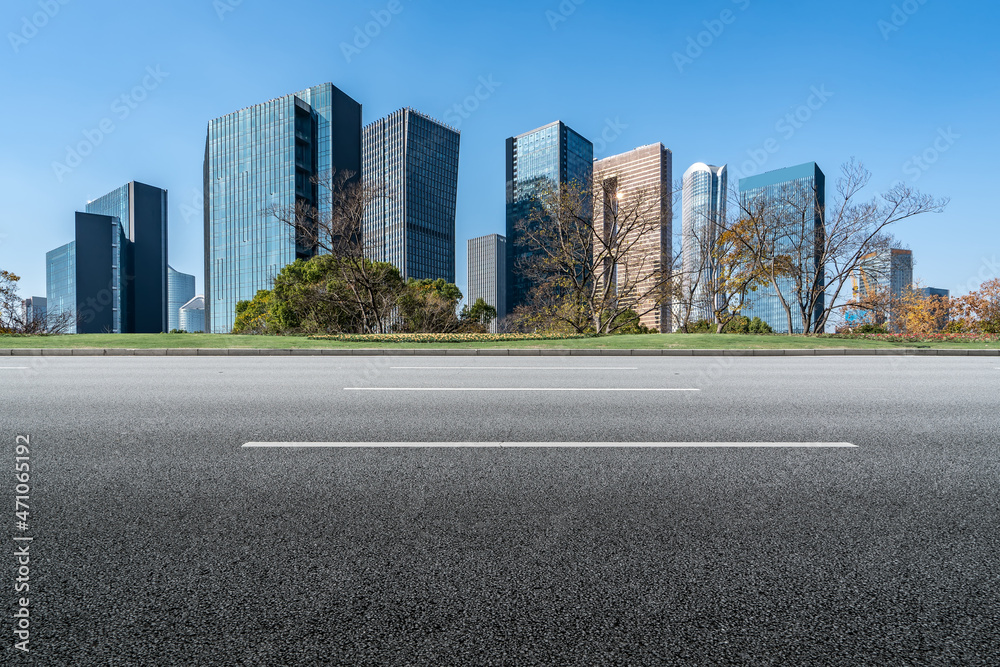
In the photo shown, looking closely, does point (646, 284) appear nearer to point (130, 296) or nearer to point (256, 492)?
point (256, 492)

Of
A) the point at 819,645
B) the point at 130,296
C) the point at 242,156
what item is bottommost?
the point at 819,645

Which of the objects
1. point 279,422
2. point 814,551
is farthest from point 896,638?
point 279,422

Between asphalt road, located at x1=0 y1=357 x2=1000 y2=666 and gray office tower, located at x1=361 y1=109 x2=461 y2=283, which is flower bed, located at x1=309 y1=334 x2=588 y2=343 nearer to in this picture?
asphalt road, located at x1=0 y1=357 x2=1000 y2=666

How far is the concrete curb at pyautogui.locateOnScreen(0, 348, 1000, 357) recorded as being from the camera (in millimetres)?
13188

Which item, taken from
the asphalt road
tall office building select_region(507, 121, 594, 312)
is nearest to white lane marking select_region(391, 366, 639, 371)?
the asphalt road

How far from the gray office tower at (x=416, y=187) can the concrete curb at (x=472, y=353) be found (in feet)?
351

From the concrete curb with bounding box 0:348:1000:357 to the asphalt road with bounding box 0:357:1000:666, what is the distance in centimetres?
867

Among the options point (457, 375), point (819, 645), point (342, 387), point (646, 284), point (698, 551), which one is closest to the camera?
point (819, 645)

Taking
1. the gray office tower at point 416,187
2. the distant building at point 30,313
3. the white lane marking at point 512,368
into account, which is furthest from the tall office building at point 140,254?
the white lane marking at point 512,368

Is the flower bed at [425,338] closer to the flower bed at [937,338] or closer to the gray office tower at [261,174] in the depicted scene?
the flower bed at [937,338]

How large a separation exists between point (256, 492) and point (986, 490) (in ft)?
15.6

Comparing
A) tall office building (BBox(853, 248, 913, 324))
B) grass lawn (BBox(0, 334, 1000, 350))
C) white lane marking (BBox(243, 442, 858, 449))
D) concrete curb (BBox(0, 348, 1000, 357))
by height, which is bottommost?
white lane marking (BBox(243, 442, 858, 449))

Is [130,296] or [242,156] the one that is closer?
[242,156]

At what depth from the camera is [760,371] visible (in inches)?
369
